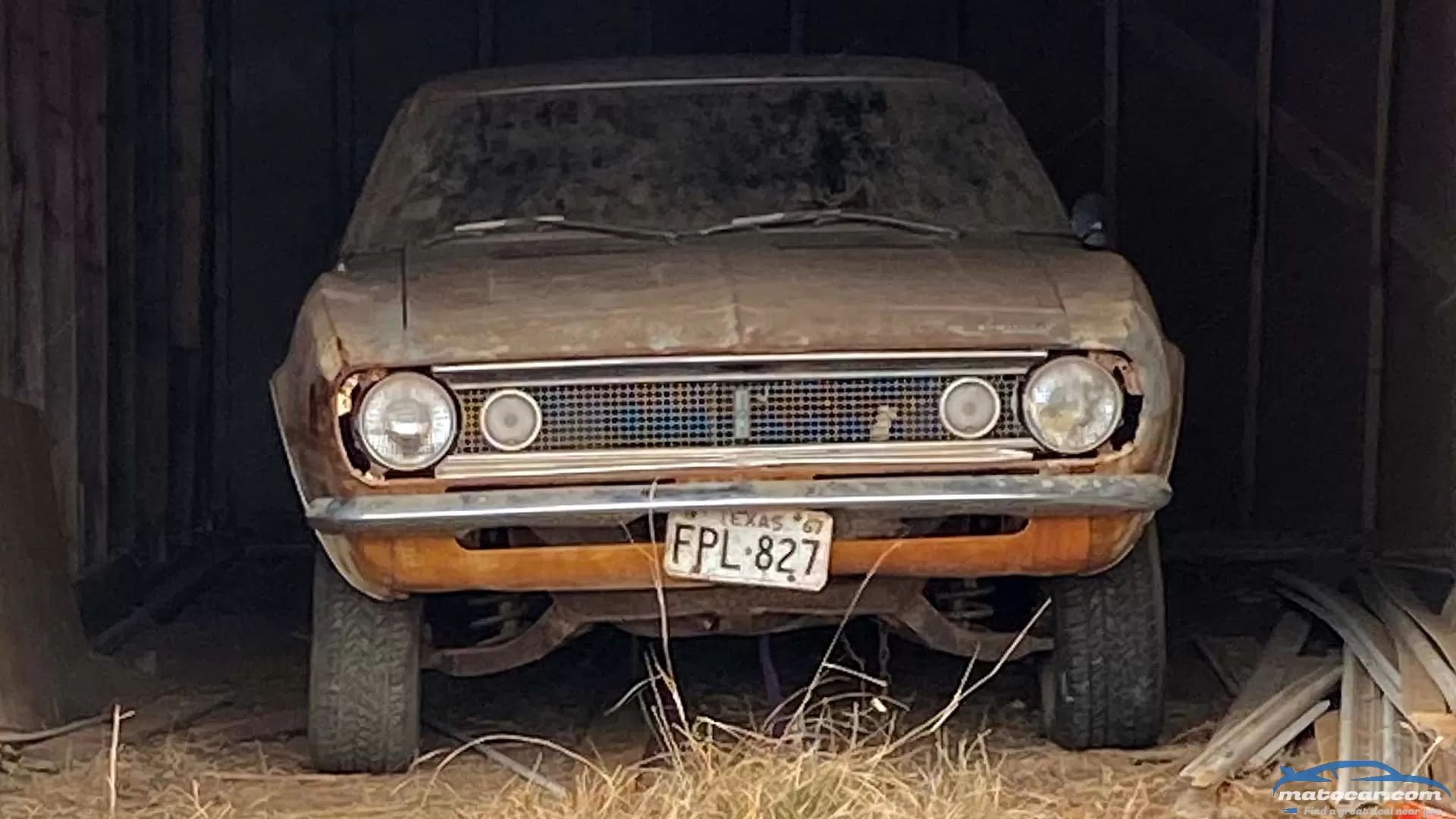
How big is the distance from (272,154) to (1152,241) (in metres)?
4.26

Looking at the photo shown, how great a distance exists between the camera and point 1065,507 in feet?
13.8

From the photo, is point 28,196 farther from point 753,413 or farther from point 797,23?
point 797,23

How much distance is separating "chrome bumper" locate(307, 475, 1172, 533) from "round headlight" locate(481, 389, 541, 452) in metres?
0.12

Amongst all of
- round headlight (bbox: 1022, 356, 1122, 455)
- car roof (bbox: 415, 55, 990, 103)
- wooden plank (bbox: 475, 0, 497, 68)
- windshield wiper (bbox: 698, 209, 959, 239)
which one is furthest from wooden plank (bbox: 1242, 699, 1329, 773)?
wooden plank (bbox: 475, 0, 497, 68)

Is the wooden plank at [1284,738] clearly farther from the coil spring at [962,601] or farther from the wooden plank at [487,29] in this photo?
the wooden plank at [487,29]

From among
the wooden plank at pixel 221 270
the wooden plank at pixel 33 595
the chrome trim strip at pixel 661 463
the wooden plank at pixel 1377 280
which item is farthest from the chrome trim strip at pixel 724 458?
the wooden plank at pixel 221 270

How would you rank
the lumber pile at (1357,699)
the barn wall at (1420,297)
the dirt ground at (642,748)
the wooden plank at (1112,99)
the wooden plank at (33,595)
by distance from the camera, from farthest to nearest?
the wooden plank at (1112,99) < the barn wall at (1420,297) < the wooden plank at (33,595) < the lumber pile at (1357,699) < the dirt ground at (642,748)

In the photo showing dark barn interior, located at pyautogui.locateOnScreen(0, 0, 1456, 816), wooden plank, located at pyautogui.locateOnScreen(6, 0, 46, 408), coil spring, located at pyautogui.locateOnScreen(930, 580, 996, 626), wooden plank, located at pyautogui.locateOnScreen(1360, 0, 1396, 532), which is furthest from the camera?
wooden plank, located at pyautogui.locateOnScreen(1360, 0, 1396, 532)

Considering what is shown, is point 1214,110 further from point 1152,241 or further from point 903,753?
point 903,753

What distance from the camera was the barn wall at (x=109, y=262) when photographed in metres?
6.31

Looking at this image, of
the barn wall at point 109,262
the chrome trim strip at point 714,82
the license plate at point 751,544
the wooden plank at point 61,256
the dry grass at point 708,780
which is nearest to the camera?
the dry grass at point 708,780

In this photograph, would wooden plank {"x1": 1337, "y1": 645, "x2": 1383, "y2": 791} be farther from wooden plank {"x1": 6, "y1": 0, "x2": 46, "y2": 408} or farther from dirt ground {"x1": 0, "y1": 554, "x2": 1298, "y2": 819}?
wooden plank {"x1": 6, "y1": 0, "x2": 46, "y2": 408}

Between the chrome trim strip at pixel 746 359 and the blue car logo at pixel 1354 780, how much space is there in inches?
45.1

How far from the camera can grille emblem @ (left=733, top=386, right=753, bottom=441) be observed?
170 inches
